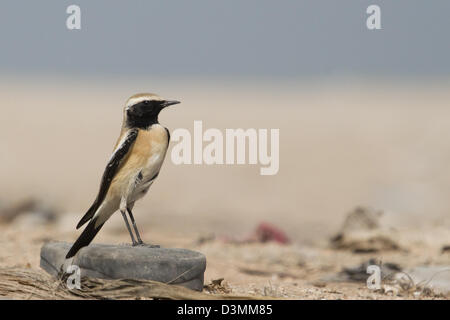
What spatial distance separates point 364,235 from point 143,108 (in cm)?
661

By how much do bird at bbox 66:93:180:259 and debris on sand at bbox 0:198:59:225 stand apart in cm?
686

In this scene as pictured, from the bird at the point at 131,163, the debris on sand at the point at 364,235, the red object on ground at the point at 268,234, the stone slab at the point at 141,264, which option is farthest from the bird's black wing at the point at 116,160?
the red object on ground at the point at 268,234

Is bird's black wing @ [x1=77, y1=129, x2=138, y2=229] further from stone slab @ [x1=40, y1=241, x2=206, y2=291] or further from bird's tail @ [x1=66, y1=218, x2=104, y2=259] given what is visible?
stone slab @ [x1=40, y1=241, x2=206, y2=291]

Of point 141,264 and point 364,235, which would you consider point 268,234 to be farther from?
point 141,264

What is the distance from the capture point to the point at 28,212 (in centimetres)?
1302

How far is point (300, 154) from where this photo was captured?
66.2ft

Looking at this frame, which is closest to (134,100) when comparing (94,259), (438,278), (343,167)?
(94,259)

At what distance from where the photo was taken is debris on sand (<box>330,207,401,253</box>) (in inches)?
450

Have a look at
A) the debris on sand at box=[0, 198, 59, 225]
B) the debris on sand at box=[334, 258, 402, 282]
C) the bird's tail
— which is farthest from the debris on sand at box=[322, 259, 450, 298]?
the debris on sand at box=[0, 198, 59, 225]

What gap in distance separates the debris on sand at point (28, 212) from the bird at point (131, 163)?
6859 millimetres

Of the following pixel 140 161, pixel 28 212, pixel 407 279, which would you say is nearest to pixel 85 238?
pixel 140 161

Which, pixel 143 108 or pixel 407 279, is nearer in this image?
pixel 143 108

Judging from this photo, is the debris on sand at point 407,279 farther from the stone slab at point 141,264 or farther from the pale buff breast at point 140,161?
the pale buff breast at point 140,161

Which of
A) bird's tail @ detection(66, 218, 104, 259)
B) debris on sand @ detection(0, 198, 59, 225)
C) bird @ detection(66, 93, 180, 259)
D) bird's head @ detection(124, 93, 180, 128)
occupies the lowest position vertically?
debris on sand @ detection(0, 198, 59, 225)
